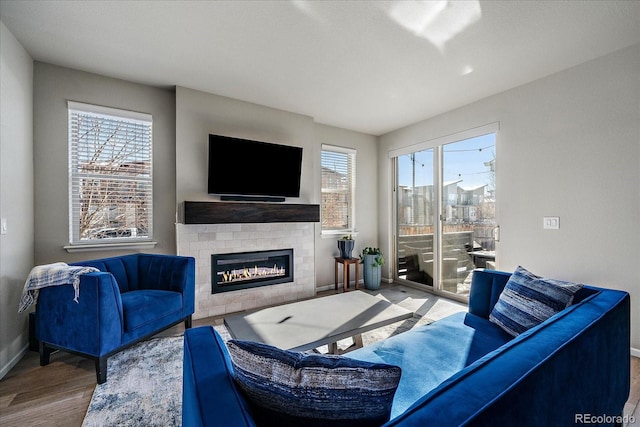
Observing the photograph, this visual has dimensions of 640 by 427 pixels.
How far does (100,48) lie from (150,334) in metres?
2.52

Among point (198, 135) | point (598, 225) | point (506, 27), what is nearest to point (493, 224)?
point (598, 225)

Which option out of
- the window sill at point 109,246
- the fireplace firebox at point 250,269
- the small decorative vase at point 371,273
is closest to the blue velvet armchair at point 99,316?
the window sill at point 109,246

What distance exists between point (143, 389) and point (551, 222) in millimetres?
3839

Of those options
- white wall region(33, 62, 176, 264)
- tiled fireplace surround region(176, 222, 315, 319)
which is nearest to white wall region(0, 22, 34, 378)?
white wall region(33, 62, 176, 264)

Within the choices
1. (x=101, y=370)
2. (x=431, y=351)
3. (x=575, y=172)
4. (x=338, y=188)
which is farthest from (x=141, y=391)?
(x=575, y=172)

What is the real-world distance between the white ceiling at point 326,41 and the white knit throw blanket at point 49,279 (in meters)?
1.88

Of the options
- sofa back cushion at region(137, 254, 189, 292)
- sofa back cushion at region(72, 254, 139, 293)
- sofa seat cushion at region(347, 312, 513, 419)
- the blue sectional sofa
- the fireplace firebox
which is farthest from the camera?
the fireplace firebox

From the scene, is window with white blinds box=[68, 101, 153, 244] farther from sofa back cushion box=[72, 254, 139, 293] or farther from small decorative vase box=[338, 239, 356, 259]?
small decorative vase box=[338, 239, 356, 259]

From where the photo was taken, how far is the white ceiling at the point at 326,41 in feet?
6.41

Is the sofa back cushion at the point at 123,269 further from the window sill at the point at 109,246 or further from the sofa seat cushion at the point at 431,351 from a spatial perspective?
the sofa seat cushion at the point at 431,351

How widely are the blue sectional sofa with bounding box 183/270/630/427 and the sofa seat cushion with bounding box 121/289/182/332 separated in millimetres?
1440

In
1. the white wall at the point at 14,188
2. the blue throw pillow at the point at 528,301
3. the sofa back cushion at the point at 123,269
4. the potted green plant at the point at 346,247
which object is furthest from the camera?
the potted green plant at the point at 346,247

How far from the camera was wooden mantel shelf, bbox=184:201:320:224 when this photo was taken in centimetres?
307

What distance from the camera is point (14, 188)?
7.34ft
